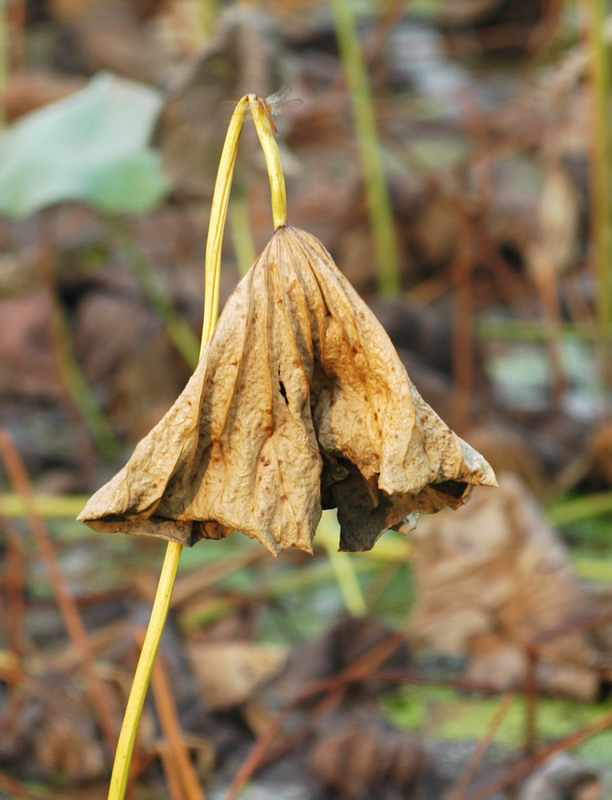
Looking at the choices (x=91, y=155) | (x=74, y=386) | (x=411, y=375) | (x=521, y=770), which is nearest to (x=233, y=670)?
(x=521, y=770)

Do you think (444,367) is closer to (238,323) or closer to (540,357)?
(540,357)

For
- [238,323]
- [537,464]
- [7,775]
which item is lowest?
[7,775]

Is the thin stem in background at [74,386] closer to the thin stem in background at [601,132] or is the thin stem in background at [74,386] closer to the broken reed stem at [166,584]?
the thin stem in background at [601,132]

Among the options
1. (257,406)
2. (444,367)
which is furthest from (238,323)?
(444,367)

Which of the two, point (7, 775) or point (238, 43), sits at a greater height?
point (238, 43)

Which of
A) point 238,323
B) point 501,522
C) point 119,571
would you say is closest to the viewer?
point 238,323

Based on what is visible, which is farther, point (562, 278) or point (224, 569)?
point (562, 278)

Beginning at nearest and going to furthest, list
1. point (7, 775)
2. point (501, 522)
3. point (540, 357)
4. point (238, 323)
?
point (238, 323) → point (7, 775) → point (501, 522) → point (540, 357)

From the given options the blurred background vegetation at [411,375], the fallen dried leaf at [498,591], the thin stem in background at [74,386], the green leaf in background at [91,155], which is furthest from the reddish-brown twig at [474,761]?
the thin stem in background at [74,386]
